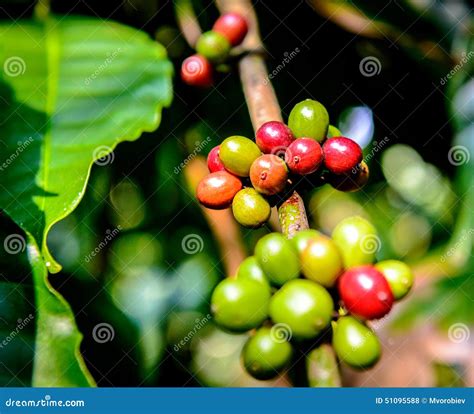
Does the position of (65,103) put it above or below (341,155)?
below

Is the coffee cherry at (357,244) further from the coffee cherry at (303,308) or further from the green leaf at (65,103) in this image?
Answer: the green leaf at (65,103)

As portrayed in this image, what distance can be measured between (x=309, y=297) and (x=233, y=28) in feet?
3.37

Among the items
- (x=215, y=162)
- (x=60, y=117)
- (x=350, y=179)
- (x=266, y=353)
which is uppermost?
(x=350, y=179)

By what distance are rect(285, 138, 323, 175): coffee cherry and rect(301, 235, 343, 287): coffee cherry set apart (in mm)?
185

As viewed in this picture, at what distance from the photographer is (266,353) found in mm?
1306

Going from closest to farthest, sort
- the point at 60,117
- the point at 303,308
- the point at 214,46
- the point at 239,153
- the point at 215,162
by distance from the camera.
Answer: the point at 303,308
the point at 239,153
the point at 215,162
the point at 60,117
the point at 214,46

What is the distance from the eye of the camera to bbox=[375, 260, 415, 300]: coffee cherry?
→ 1360 millimetres

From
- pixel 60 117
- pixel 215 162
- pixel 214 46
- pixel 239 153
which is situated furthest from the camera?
pixel 214 46

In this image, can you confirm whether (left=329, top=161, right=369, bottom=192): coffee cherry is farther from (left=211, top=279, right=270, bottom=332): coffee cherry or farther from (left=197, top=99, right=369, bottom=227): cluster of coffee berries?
(left=211, top=279, right=270, bottom=332): coffee cherry

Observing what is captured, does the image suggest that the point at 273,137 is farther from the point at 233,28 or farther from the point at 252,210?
the point at 233,28

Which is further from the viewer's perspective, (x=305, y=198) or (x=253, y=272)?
(x=305, y=198)

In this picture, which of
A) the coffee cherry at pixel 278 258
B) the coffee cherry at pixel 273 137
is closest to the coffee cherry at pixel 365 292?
the coffee cherry at pixel 278 258

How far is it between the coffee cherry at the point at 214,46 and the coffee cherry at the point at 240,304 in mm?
905

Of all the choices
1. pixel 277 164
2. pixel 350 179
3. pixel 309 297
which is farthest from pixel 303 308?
pixel 350 179
